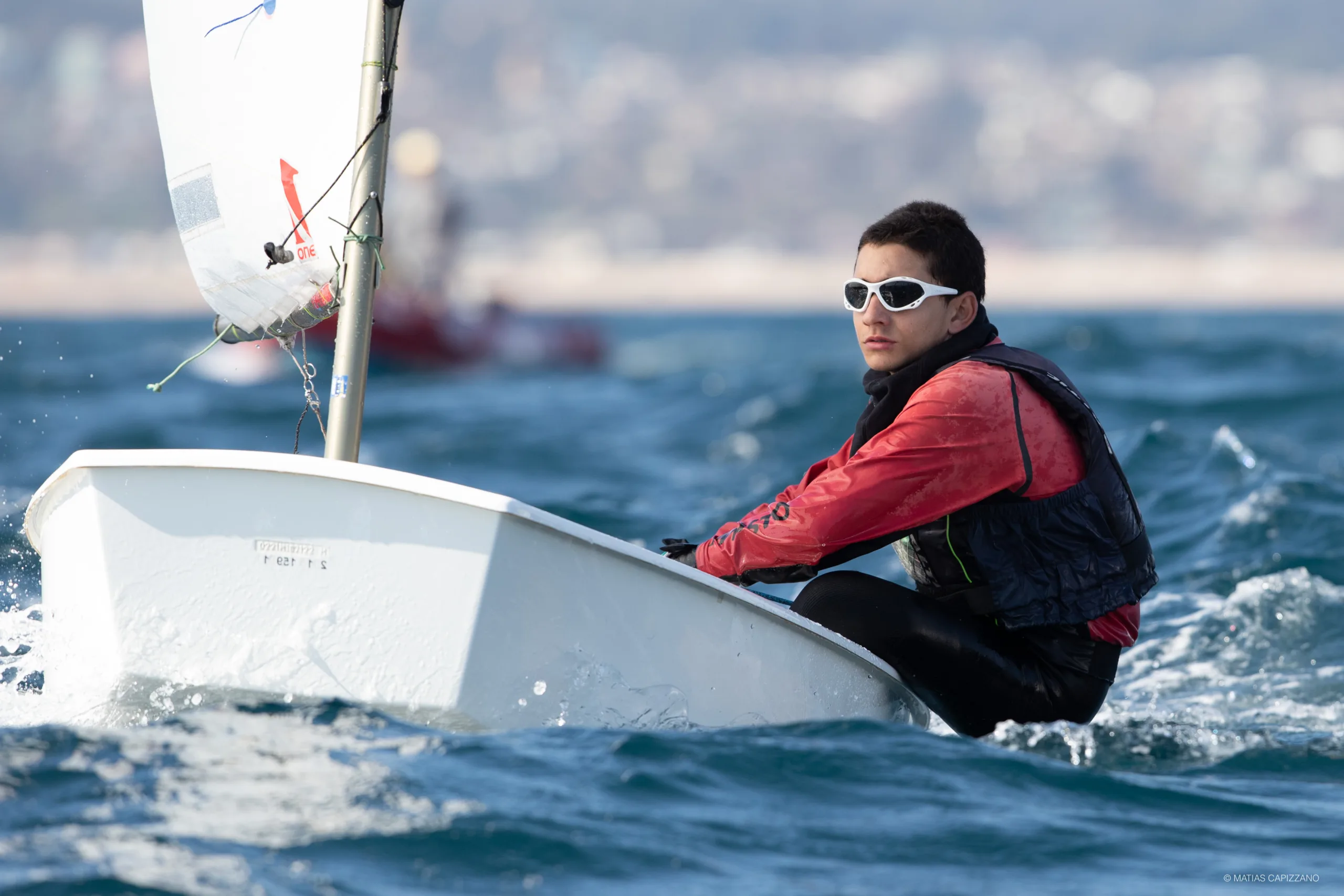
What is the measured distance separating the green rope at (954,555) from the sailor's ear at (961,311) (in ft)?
1.31

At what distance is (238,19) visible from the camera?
3.08m

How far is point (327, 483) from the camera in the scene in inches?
99.5

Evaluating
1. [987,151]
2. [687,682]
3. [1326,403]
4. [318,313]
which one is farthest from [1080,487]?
[987,151]

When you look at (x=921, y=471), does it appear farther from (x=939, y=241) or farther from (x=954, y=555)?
(x=939, y=241)

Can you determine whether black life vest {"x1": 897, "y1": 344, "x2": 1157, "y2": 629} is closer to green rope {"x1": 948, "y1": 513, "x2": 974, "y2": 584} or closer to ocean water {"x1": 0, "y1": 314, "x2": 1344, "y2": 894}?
green rope {"x1": 948, "y1": 513, "x2": 974, "y2": 584}

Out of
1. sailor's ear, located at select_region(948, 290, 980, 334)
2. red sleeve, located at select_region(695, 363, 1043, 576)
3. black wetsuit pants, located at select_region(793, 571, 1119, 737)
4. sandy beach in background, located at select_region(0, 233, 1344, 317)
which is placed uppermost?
sandy beach in background, located at select_region(0, 233, 1344, 317)

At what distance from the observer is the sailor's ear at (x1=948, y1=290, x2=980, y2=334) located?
307cm

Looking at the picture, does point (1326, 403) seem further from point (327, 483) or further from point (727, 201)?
point (727, 201)

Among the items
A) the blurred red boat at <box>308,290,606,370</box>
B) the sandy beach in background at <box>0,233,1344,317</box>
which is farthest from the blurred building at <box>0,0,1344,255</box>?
the blurred red boat at <box>308,290,606,370</box>

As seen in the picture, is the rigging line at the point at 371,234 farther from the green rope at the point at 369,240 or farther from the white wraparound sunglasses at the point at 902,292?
the white wraparound sunglasses at the point at 902,292

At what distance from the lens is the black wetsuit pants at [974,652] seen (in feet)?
9.98

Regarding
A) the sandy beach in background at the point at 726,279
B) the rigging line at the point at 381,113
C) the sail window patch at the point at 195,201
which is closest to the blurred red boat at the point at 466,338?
the sail window patch at the point at 195,201

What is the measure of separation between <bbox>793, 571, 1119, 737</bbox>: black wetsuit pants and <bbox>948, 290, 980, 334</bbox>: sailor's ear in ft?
1.80

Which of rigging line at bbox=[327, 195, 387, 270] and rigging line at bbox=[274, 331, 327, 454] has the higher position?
rigging line at bbox=[327, 195, 387, 270]
